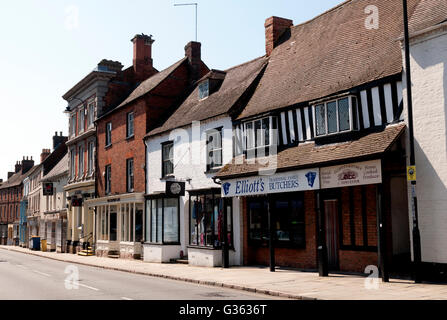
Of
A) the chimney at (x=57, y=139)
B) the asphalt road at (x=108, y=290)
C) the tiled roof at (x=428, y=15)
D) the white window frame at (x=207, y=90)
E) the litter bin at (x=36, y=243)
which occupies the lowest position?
the litter bin at (x=36, y=243)

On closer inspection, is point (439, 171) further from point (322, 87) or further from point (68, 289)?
point (68, 289)

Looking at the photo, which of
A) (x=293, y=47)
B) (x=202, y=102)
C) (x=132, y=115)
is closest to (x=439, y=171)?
(x=293, y=47)

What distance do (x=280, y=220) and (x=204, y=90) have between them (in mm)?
10101

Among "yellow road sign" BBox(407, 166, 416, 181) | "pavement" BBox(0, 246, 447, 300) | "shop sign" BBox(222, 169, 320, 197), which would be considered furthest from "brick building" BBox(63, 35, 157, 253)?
"yellow road sign" BBox(407, 166, 416, 181)

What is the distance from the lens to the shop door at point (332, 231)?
1778 cm

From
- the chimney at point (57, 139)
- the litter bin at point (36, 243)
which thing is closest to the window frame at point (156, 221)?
the litter bin at point (36, 243)

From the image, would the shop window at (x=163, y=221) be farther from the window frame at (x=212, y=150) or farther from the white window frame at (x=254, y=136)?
the white window frame at (x=254, y=136)

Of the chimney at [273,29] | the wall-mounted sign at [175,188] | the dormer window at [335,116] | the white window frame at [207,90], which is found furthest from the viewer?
the white window frame at [207,90]

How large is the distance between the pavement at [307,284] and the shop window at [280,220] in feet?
4.01

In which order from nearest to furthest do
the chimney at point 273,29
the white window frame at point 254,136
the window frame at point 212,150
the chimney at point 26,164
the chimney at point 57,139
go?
the white window frame at point 254,136 → the window frame at point 212,150 → the chimney at point 273,29 → the chimney at point 57,139 → the chimney at point 26,164

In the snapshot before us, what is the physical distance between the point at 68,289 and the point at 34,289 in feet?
3.15

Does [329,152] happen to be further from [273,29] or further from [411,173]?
[273,29]

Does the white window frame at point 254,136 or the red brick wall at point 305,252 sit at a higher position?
the white window frame at point 254,136
